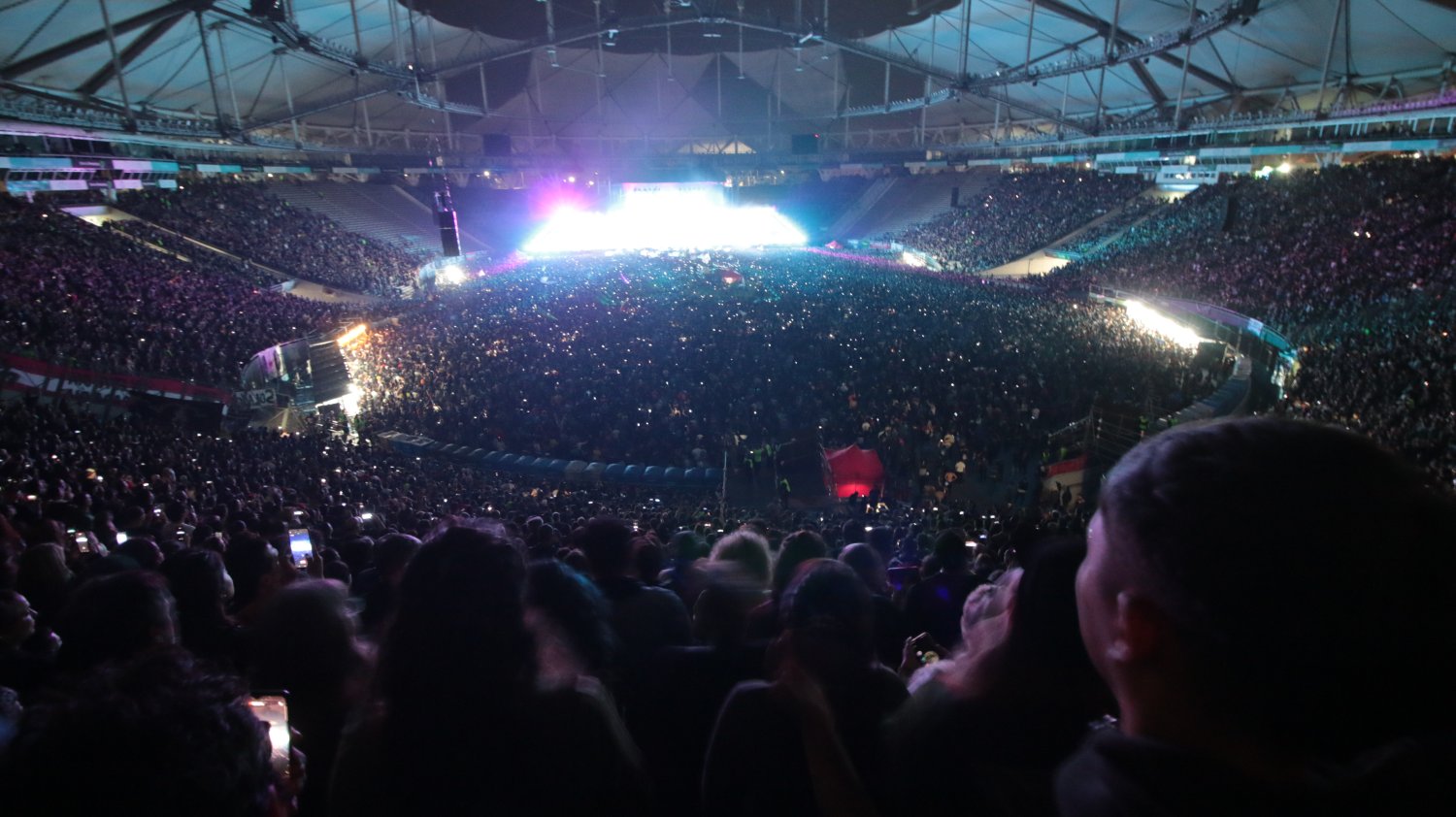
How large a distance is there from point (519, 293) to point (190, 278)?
10.3 metres

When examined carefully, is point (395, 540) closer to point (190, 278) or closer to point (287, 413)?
point (287, 413)

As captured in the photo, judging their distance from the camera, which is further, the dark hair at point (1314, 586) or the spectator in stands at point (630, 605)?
the spectator in stands at point (630, 605)

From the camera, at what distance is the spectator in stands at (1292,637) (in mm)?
801

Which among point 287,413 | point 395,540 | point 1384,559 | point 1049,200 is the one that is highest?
point 1049,200

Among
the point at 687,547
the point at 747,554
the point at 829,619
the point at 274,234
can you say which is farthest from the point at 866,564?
the point at 274,234

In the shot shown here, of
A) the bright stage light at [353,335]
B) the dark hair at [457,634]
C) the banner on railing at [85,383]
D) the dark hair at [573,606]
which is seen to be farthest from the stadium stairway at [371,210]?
A: the dark hair at [457,634]

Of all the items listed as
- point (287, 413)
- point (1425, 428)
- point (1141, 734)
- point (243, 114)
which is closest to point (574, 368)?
point (287, 413)

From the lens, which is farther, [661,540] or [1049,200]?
[1049,200]

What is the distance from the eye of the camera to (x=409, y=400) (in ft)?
51.1

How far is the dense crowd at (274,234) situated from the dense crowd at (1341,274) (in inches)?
1236

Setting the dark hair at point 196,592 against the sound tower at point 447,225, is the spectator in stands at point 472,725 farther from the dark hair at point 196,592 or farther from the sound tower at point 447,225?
the sound tower at point 447,225

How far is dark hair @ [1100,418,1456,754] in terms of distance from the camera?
807 millimetres

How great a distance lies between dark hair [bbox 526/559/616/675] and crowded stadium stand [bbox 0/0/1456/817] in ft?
0.06

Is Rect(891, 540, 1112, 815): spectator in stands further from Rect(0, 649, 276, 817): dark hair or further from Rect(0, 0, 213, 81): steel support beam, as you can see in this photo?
Rect(0, 0, 213, 81): steel support beam
